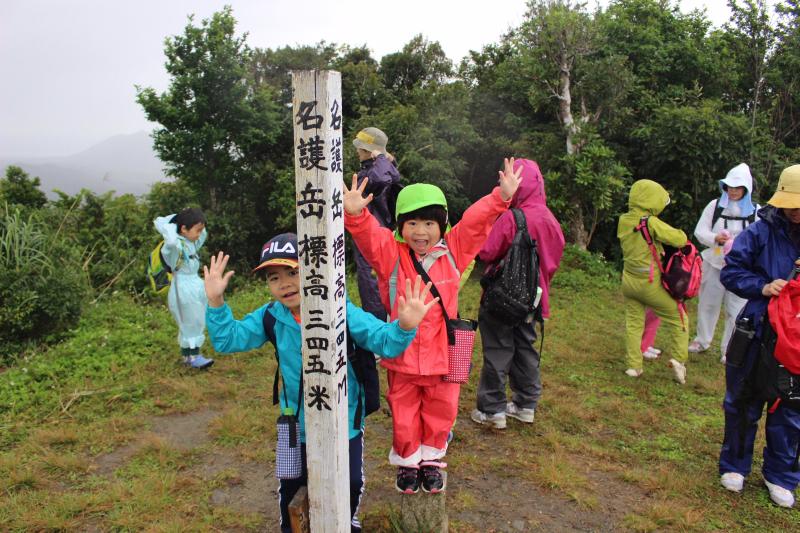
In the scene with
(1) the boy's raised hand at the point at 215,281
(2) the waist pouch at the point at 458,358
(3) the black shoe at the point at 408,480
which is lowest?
(3) the black shoe at the point at 408,480

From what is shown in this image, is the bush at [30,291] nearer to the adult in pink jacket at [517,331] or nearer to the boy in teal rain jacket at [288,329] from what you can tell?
the boy in teal rain jacket at [288,329]

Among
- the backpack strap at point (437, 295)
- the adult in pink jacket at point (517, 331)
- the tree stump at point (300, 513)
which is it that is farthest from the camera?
the adult in pink jacket at point (517, 331)

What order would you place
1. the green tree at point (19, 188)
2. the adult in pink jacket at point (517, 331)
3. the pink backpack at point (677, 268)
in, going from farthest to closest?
1. the green tree at point (19, 188)
2. the pink backpack at point (677, 268)
3. the adult in pink jacket at point (517, 331)

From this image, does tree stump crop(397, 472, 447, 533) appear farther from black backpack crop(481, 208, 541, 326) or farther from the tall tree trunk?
the tall tree trunk

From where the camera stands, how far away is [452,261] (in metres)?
3.31

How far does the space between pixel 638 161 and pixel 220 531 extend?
1042 cm

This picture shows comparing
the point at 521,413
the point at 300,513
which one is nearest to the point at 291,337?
the point at 300,513

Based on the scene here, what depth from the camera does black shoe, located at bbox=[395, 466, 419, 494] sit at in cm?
321

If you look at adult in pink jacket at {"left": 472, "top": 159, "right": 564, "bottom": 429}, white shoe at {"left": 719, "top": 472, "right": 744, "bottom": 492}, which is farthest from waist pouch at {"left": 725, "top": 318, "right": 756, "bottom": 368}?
adult in pink jacket at {"left": 472, "top": 159, "right": 564, "bottom": 429}

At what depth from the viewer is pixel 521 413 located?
4555mm

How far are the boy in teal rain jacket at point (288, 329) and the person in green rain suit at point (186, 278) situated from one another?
3.03 meters

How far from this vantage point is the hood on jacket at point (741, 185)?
5500 millimetres

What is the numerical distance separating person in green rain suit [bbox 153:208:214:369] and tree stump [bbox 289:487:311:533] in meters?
3.50

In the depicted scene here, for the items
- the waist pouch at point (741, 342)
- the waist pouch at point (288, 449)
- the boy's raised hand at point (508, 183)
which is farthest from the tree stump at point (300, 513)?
the waist pouch at point (741, 342)
